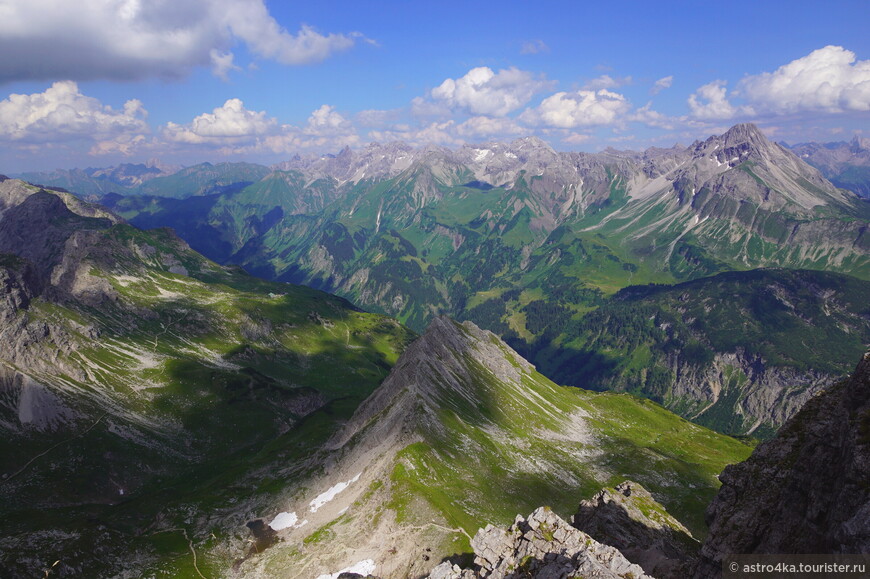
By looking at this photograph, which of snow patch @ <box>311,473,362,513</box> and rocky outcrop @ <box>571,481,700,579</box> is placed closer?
rocky outcrop @ <box>571,481,700,579</box>

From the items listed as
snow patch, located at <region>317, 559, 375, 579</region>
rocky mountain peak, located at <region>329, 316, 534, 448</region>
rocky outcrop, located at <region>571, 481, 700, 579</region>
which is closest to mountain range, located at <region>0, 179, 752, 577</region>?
rocky mountain peak, located at <region>329, 316, 534, 448</region>

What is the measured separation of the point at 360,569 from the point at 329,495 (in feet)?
111

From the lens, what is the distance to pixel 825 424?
42625mm

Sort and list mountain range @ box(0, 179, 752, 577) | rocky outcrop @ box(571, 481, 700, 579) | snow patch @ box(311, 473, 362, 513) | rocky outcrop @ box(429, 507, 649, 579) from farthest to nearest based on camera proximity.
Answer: snow patch @ box(311, 473, 362, 513) → mountain range @ box(0, 179, 752, 577) → rocky outcrop @ box(571, 481, 700, 579) → rocky outcrop @ box(429, 507, 649, 579)

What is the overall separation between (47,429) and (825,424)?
220 meters

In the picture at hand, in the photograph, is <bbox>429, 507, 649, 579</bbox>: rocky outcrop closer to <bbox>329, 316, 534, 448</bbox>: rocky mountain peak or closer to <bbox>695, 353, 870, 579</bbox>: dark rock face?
<bbox>695, 353, 870, 579</bbox>: dark rock face

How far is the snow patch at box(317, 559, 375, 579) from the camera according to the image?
90.6 meters

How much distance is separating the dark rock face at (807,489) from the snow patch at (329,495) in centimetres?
9017

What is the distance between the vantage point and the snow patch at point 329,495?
12038 centimetres

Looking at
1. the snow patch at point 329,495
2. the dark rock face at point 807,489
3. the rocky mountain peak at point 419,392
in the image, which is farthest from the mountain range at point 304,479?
the dark rock face at point 807,489

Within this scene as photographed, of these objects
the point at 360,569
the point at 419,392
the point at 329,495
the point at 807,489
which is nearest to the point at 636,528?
the point at 807,489

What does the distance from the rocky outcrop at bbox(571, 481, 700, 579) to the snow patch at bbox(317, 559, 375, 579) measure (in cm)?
3919

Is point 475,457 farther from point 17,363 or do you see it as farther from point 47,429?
point 17,363

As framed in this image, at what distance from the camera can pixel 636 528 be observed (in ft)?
229
